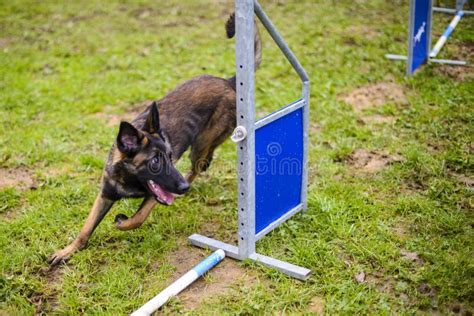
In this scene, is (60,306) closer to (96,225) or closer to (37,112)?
(96,225)

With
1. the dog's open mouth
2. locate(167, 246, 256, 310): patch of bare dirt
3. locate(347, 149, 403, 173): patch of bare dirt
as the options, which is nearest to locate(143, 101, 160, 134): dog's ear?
the dog's open mouth

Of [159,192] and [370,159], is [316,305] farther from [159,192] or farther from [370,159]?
[370,159]

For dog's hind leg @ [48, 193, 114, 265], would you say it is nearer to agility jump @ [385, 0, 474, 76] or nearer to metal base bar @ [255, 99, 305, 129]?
metal base bar @ [255, 99, 305, 129]

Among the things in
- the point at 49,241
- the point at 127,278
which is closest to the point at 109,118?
the point at 49,241

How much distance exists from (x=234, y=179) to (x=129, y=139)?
1.62 metres

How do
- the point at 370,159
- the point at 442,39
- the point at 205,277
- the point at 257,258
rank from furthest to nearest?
the point at 442,39
the point at 370,159
the point at 257,258
the point at 205,277

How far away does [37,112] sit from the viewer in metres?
6.79

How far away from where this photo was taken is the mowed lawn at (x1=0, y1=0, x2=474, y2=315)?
11.9 ft

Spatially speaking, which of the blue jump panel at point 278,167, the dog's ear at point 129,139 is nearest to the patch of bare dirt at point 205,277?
the blue jump panel at point 278,167

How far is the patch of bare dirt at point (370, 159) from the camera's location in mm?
5254

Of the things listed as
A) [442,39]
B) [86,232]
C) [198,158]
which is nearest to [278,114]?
[198,158]

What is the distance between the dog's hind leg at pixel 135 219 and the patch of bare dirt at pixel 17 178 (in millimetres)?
1467

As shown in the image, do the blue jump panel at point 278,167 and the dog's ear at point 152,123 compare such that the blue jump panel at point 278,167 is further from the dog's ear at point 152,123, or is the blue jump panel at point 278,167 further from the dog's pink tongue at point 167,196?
the dog's ear at point 152,123

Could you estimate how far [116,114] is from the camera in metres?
6.62
